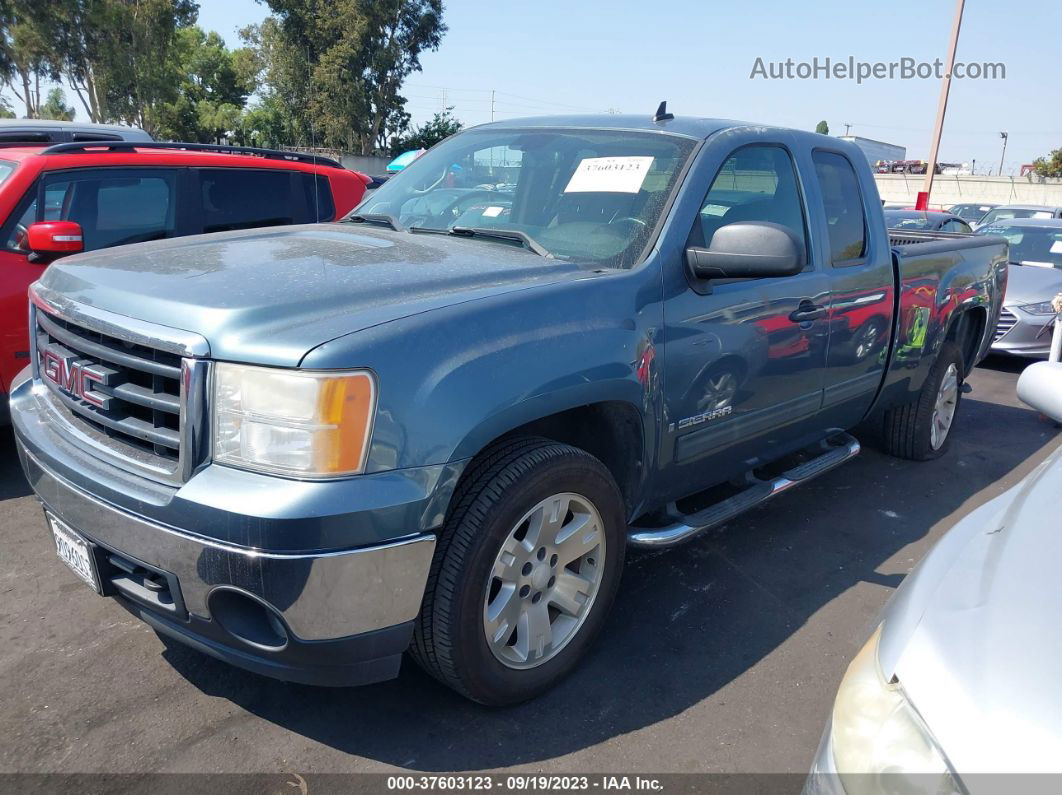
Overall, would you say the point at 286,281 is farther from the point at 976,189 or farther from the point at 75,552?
the point at 976,189

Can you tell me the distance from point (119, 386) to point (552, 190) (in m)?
1.78

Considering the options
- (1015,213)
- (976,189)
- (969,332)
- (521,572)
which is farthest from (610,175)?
(976,189)

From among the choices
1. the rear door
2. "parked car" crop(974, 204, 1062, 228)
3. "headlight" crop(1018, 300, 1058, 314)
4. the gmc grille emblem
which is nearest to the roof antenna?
the rear door

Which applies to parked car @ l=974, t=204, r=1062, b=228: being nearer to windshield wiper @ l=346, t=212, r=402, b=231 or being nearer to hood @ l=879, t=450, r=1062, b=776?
windshield wiper @ l=346, t=212, r=402, b=231

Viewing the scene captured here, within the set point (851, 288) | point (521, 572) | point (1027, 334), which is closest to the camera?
point (521, 572)

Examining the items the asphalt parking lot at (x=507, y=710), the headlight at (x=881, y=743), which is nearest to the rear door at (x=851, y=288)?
the asphalt parking lot at (x=507, y=710)

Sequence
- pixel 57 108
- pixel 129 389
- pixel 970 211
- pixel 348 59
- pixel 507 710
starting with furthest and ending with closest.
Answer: pixel 57 108 → pixel 348 59 → pixel 970 211 → pixel 507 710 → pixel 129 389

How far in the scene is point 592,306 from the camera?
2600mm

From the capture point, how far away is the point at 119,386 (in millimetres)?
2330

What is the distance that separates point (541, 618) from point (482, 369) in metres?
0.90

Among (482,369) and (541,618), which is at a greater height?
(482,369)

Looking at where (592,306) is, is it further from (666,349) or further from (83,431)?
(83,431)

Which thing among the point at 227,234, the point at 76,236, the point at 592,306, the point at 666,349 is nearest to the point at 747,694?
the point at 666,349

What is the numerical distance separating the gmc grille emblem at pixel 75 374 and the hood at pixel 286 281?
19cm
